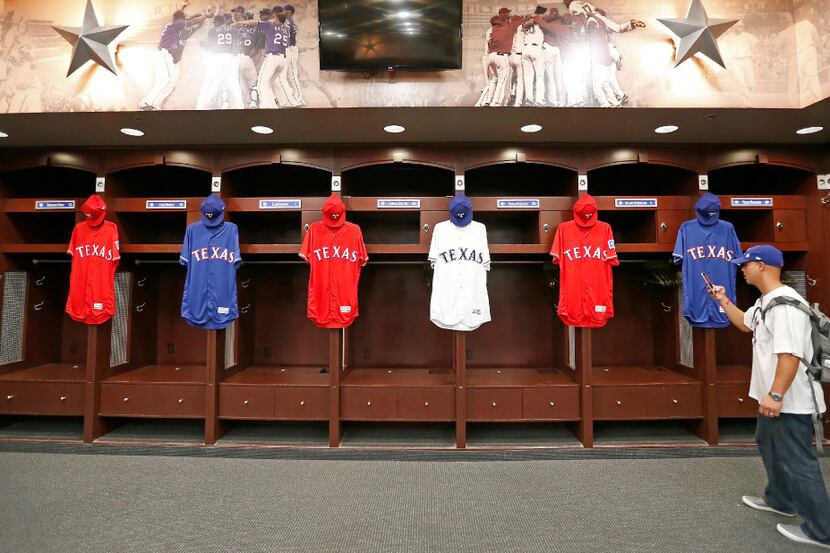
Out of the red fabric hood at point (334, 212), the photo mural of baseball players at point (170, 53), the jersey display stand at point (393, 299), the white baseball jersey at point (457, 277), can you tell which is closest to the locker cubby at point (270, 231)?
the jersey display stand at point (393, 299)

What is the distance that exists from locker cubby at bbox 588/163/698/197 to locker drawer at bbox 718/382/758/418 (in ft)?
6.17

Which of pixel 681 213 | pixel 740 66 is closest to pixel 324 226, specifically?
pixel 681 213

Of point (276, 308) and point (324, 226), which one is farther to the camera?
point (276, 308)

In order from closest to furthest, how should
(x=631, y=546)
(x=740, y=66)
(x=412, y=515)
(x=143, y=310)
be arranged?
(x=631, y=546), (x=412, y=515), (x=740, y=66), (x=143, y=310)

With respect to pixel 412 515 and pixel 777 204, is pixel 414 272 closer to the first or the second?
pixel 412 515

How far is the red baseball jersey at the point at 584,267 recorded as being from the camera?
3441 mm

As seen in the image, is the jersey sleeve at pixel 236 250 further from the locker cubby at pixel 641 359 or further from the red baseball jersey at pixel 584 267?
the locker cubby at pixel 641 359

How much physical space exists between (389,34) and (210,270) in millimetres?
2554

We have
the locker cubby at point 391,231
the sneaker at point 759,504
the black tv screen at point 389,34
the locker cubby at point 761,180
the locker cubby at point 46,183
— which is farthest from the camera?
the locker cubby at point 391,231

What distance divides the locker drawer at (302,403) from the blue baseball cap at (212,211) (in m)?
1.65

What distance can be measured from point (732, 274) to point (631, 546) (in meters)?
2.63

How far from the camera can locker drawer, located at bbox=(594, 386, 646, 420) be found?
3459 mm

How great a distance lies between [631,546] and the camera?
6.88 feet

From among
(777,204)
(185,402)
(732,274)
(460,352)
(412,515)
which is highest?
(777,204)
